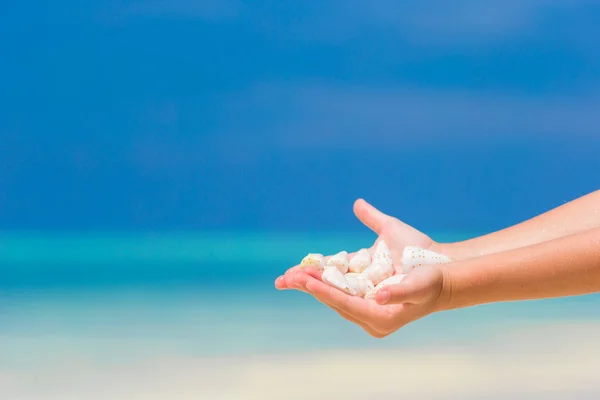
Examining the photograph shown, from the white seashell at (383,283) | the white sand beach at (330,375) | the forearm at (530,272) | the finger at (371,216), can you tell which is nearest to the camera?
the forearm at (530,272)

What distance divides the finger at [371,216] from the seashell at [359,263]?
0.11 m

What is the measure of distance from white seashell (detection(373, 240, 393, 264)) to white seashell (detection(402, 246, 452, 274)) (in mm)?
32

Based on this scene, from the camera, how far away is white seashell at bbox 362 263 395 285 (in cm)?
140

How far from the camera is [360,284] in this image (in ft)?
4.42

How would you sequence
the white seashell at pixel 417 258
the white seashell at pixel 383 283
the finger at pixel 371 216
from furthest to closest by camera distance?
the finger at pixel 371 216 < the white seashell at pixel 417 258 < the white seashell at pixel 383 283

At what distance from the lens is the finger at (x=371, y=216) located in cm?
158

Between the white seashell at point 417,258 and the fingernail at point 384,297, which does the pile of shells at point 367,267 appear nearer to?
the white seashell at point 417,258

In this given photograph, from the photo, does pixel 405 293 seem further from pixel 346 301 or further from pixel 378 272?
pixel 378 272

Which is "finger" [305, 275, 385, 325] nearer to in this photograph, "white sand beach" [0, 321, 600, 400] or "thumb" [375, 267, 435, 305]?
"thumb" [375, 267, 435, 305]

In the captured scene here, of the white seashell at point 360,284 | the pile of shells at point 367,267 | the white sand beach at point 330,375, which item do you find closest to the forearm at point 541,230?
the pile of shells at point 367,267

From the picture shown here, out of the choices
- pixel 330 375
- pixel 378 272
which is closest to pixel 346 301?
pixel 378 272

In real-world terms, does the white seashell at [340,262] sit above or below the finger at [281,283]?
above

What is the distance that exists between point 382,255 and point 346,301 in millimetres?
278

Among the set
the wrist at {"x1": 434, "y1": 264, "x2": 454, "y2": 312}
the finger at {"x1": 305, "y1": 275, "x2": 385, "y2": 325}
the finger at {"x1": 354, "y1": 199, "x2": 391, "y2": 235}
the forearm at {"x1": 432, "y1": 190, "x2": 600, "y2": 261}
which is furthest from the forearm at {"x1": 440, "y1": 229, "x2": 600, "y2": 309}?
the finger at {"x1": 354, "y1": 199, "x2": 391, "y2": 235}
